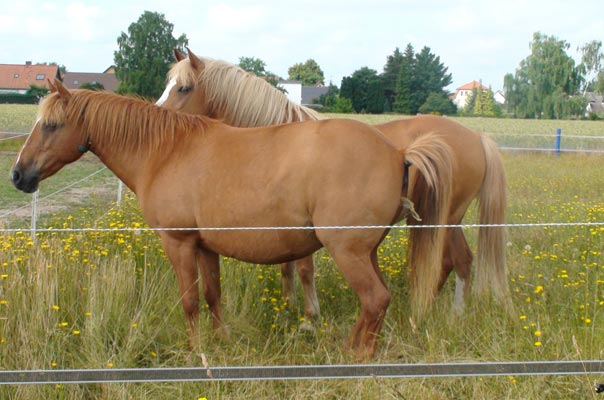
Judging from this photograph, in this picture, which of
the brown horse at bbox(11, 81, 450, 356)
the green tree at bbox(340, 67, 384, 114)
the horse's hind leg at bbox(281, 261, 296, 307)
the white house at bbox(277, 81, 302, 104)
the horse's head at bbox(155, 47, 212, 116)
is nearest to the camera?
the brown horse at bbox(11, 81, 450, 356)

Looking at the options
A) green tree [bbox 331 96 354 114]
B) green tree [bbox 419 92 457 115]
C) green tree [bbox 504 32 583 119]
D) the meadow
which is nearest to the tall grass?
the meadow

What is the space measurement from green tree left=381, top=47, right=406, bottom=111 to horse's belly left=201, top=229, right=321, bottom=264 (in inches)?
2004

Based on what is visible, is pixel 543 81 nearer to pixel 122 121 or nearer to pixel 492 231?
pixel 492 231

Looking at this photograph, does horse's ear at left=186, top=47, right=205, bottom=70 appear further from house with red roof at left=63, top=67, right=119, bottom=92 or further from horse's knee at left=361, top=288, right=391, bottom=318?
house with red roof at left=63, top=67, right=119, bottom=92

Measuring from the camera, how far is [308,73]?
9912cm

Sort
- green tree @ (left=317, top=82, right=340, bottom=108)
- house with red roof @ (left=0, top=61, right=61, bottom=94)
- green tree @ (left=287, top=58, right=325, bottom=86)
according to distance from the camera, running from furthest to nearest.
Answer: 1. green tree @ (left=287, top=58, right=325, bottom=86)
2. house with red roof @ (left=0, top=61, right=61, bottom=94)
3. green tree @ (left=317, top=82, right=340, bottom=108)

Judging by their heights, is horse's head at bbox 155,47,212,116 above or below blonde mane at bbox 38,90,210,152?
above

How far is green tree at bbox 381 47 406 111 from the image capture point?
178ft

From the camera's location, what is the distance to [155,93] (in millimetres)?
49219

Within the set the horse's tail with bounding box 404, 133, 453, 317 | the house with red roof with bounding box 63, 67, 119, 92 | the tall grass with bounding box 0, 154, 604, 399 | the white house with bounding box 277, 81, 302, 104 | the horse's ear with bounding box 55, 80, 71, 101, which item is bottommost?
the tall grass with bounding box 0, 154, 604, 399

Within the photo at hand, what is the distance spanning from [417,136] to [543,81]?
2190 inches

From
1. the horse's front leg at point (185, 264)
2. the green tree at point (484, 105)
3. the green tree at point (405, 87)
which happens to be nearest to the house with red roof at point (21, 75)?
the green tree at point (405, 87)

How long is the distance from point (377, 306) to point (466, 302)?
5.06ft

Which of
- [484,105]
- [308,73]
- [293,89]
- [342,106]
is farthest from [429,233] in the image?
[308,73]
